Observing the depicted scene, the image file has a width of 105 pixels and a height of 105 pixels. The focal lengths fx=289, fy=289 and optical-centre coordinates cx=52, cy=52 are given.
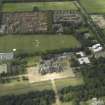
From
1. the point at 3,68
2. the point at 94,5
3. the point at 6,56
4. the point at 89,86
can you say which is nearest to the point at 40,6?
the point at 94,5

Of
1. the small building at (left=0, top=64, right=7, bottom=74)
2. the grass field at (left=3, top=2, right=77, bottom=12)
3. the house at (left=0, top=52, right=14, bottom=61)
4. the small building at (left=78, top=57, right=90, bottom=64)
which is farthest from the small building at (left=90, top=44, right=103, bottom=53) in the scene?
the grass field at (left=3, top=2, right=77, bottom=12)

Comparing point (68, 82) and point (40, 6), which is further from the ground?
point (40, 6)

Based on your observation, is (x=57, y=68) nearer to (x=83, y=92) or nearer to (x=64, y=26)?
(x=83, y=92)

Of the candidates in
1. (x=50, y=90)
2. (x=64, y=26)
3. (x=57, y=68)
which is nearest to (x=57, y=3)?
(x=64, y=26)

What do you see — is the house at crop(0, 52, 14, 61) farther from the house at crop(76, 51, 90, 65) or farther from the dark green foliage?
the dark green foliage

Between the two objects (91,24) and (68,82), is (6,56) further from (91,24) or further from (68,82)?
(91,24)

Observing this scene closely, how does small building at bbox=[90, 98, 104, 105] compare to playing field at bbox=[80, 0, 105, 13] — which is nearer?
small building at bbox=[90, 98, 104, 105]
